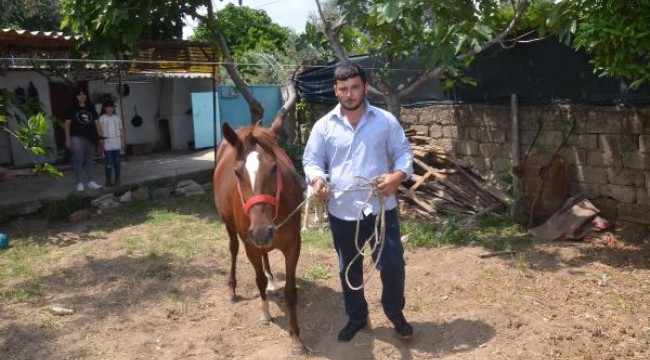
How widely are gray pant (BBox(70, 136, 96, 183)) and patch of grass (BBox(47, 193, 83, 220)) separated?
497 mm

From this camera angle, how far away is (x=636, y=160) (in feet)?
20.4

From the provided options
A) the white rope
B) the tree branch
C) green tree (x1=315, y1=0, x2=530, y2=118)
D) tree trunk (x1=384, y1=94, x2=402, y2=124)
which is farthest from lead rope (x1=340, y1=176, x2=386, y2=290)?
tree trunk (x1=384, y1=94, x2=402, y2=124)

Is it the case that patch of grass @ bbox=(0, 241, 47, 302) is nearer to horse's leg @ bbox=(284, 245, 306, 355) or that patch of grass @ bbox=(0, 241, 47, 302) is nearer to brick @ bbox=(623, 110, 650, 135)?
horse's leg @ bbox=(284, 245, 306, 355)

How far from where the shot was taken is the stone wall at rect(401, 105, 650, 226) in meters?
6.21

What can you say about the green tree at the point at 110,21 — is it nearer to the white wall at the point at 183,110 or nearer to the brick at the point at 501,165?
the brick at the point at 501,165

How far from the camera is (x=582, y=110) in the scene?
6664mm

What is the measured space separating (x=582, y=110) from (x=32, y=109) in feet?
21.8

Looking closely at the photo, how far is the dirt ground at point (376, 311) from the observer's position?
3875 millimetres

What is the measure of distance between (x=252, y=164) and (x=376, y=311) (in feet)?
5.79

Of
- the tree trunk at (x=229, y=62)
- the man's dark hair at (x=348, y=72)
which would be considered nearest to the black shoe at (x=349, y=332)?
the man's dark hair at (x=348, y=72)

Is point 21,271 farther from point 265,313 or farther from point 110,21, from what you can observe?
point 110,21

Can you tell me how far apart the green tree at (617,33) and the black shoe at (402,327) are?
113 inches

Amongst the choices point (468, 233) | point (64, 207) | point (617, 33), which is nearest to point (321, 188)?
point (617, 33)

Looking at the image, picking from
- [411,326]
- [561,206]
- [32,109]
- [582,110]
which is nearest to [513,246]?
[561,206]
